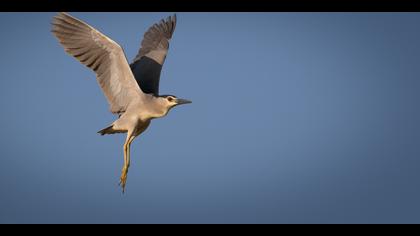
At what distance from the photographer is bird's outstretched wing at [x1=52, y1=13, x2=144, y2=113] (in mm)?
14055

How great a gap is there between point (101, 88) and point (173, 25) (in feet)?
11.4

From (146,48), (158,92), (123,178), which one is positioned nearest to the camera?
(123,178)

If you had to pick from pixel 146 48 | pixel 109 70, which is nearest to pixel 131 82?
pixel 109 70

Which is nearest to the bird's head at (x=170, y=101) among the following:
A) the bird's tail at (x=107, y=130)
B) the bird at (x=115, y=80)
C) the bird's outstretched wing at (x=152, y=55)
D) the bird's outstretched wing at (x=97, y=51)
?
the bird at (x=115, y=80)

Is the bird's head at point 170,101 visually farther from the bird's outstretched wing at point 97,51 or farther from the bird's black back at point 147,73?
the bird's black back at point 147,73

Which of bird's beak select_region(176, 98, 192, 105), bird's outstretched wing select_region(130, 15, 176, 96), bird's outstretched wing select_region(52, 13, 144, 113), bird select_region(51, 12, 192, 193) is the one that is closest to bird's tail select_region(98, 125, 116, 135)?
bird select_region(51, 12, 192, 193)

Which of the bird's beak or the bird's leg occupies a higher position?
the bird's beak

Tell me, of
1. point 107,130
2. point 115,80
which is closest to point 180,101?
point 115,80

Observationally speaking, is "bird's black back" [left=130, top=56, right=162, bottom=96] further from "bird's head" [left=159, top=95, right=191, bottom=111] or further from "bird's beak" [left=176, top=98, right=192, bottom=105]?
"bird's beak" [left=176, top=98, right=192, bottom=105]

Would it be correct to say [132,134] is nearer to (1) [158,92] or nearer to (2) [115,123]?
(2) [115,123]

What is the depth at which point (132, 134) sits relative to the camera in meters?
14.5

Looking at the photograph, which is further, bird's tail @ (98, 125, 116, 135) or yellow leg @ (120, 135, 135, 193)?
bird's tail @ (98, 125, 116, 135)

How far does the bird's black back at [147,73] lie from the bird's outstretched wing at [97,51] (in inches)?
40.4

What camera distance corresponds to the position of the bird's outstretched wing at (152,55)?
51.4 feet
